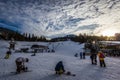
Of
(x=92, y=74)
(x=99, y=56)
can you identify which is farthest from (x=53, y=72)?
(x=99, y=56)

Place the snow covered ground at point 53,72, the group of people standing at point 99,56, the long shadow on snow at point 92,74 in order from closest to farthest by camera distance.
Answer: the snow covered ground at point 53,72
the long shadow on snow at point 92,74
the group of people standing at point 99,56

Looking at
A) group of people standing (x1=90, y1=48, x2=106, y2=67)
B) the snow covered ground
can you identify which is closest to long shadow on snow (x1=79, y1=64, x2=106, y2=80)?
the snow covered ground

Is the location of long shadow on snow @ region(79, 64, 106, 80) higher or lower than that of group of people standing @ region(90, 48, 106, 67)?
lower

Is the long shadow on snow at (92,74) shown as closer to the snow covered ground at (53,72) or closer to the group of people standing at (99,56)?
the snow covered ground at (53,72)

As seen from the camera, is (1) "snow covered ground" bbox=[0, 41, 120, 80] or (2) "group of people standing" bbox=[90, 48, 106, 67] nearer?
(1) "snow covered ground" bbox=[0, 41, 120, 80]

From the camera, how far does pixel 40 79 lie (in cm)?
1147

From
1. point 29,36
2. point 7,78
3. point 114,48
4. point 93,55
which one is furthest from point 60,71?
point 29,36

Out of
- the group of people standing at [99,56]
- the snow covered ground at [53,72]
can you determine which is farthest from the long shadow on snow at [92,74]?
the group of people standing at [99,56]

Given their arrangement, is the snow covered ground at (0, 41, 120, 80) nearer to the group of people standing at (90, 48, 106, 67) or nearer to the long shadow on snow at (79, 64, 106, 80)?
the long shadow on snow at (79, 64, 106, 80)

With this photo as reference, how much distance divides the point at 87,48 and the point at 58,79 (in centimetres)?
4906

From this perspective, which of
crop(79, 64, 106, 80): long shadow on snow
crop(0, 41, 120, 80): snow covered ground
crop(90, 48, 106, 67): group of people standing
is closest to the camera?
crop(0, 41, 120, 80): snow covered ground

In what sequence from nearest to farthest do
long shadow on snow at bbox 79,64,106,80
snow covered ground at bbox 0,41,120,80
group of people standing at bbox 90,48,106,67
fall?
snow covered ground at bbox 0,41,120,80 → long shadow on snow at bbox 79,64,106,80 → group of people standing at bbox 90,48,106,67

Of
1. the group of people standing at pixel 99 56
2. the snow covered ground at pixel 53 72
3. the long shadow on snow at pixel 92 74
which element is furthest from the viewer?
the group of people standing at pixel 99 56

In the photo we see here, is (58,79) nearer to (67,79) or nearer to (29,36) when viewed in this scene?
(67,79)
